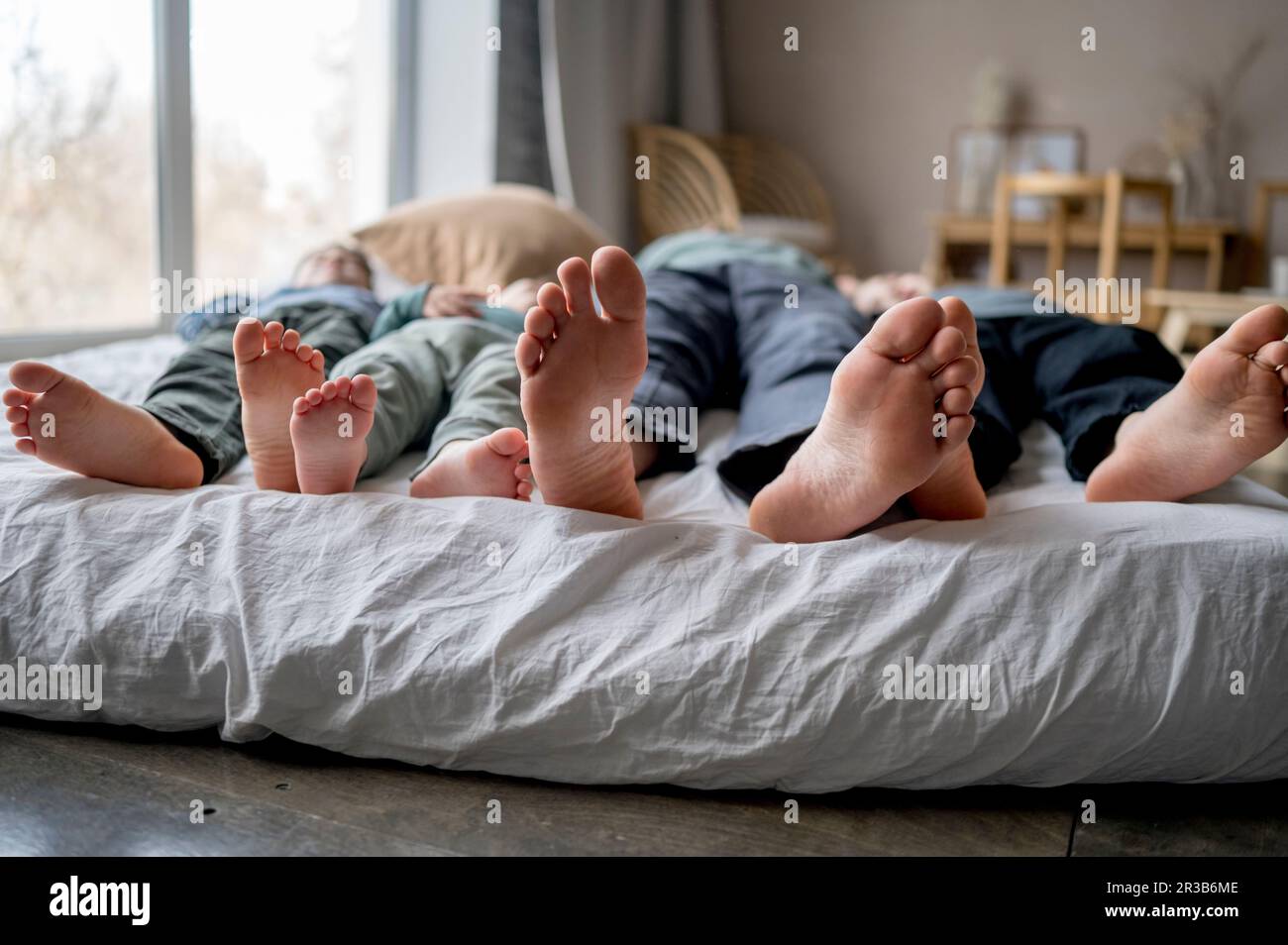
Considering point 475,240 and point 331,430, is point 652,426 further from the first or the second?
point 475,240

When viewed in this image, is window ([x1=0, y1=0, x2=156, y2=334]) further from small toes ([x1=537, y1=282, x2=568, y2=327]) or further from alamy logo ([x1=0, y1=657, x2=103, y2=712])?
small toes ([x1=537, y1=282, x2=568, y2=327])

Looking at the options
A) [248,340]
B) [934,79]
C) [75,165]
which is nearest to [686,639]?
[248,340]

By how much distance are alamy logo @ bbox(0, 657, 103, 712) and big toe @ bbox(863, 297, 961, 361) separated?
63 centimetres

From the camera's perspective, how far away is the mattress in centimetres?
78

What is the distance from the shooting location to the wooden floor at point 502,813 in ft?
2.37

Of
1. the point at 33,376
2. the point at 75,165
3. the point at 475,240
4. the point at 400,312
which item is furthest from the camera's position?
the point at 75,165

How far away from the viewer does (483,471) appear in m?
0.93

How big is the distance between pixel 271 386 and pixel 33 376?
0.18m

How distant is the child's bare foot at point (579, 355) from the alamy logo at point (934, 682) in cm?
28

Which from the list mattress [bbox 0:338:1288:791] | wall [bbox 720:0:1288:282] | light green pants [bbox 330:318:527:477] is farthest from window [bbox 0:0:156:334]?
wall [bbox 720:0:1288:282]

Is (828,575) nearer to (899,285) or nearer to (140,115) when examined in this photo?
(899,285)

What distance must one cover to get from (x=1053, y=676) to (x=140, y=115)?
216 cm

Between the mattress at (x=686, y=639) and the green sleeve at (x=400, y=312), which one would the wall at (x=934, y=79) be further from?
the mattress at (x=686, y=639)
